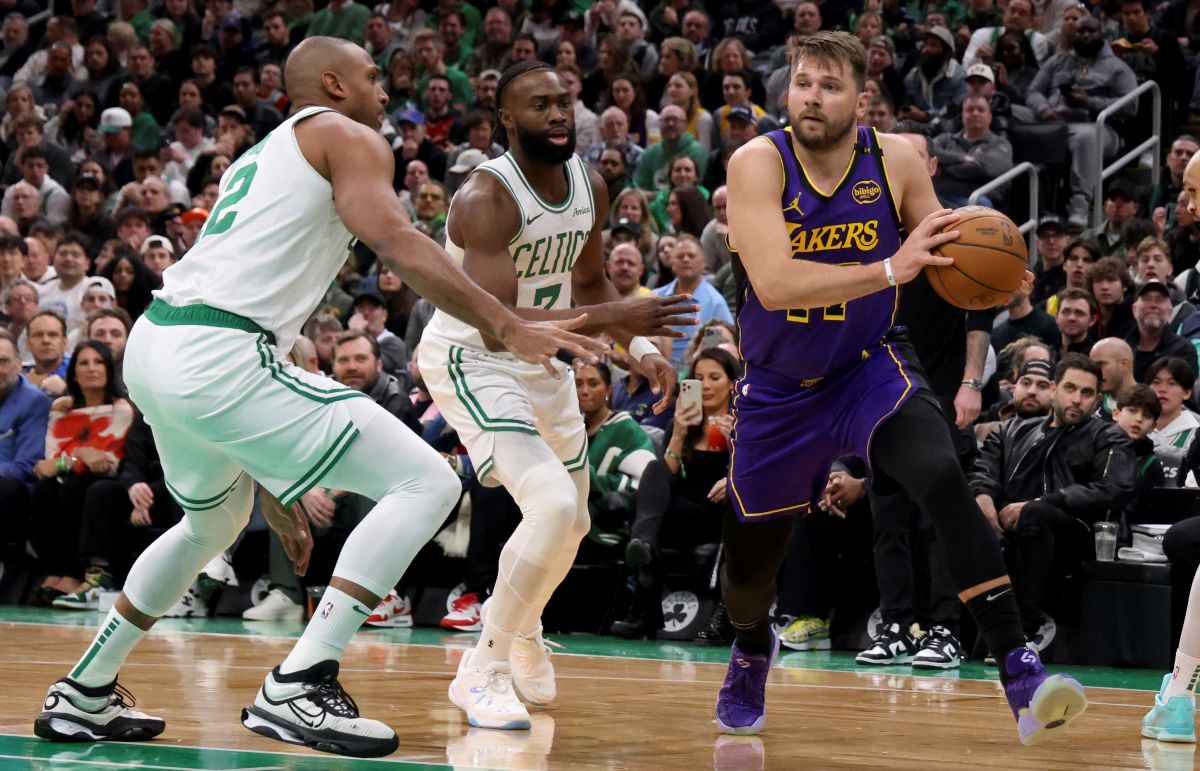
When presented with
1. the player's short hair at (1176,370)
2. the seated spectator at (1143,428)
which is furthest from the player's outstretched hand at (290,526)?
the player's short hair at (1176,370)

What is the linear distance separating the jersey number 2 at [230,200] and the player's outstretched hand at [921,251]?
1.88 metres

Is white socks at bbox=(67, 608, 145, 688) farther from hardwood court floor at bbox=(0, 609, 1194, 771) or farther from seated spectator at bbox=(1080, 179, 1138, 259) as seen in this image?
seated spectator at bbox=(1080, 179, 1138, 259)

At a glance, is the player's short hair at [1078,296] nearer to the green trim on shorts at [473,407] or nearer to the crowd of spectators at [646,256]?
the crowd of spectators at [646,256]

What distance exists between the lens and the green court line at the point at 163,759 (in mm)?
4281

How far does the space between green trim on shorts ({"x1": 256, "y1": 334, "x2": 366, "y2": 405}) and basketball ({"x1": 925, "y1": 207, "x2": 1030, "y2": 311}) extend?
1.77 m

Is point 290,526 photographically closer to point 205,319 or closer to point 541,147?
point 205,319

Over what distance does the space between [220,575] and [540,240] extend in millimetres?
5187

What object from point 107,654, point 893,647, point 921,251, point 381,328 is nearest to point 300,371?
point 107,654

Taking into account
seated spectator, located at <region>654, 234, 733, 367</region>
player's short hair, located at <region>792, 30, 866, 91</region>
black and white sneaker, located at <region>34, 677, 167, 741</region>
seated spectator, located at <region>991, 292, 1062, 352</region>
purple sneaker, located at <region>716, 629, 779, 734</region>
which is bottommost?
seated spectator, located at <region>991, 292, 1062, 352</region>

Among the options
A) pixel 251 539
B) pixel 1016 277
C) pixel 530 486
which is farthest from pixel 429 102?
pixel 1016 277

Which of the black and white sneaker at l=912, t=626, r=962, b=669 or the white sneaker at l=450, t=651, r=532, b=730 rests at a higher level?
the white sneaker at l=450, t=651, r=532, b=730

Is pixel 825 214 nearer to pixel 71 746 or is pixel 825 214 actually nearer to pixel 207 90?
pixel 71 746

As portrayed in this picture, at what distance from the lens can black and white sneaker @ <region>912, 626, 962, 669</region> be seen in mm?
7906

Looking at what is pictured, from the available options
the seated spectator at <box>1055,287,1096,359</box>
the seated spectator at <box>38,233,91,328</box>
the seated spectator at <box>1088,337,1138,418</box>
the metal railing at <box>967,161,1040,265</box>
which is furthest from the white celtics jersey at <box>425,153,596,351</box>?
the seated spectator at <box>38,233,91,328</box>
